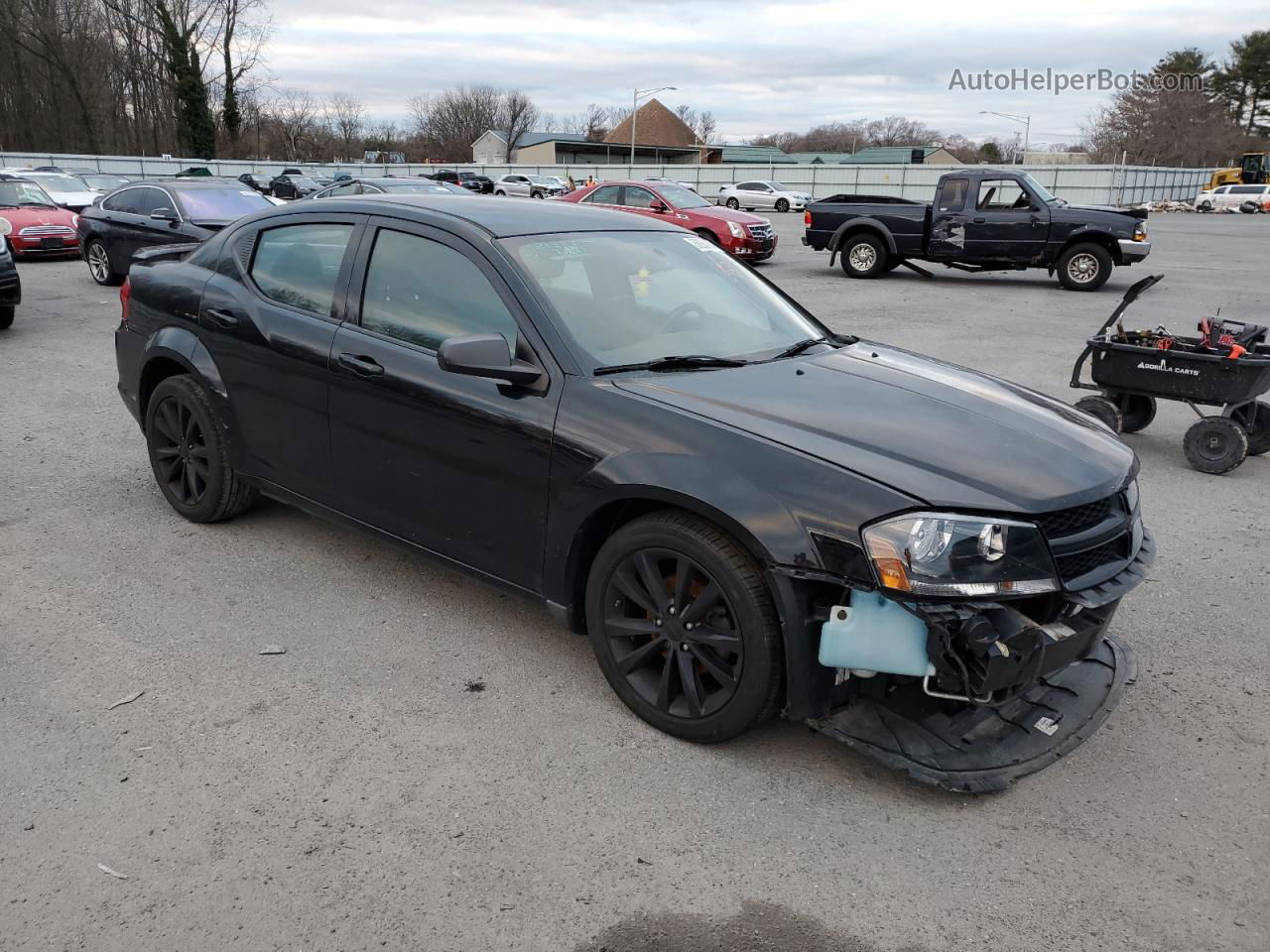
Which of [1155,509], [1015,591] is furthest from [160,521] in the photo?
[1155,509]

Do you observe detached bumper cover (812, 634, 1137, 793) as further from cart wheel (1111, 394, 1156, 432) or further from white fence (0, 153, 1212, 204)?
white fence (0, 153, 1212, 204)

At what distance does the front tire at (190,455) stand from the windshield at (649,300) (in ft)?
6.72

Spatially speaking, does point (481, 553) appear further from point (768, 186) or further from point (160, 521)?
point (768, 186)

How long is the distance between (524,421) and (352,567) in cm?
169

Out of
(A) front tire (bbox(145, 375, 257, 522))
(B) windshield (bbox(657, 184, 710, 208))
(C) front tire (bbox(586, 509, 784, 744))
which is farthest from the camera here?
(B) windshield (bbox(657, 184, 710, 208))

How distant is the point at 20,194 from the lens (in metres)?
18.7

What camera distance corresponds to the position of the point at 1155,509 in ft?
19.3

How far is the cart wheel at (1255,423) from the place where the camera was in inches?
274

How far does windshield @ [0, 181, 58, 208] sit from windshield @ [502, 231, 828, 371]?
18704 mm

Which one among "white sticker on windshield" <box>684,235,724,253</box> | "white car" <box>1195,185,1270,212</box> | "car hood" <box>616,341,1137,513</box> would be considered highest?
"white car" <box>1195,185,1270,212</box>

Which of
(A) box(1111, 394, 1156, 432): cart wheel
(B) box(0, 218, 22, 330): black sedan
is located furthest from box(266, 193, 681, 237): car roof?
(B) box(0, 218, 22, 330): black sedan

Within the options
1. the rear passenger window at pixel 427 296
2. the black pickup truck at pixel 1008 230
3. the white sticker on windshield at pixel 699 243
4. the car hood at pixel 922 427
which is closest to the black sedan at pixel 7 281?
the rear passenger window at pixel 427 296

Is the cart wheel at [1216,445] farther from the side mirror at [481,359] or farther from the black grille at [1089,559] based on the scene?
the side mirror at [481,359]

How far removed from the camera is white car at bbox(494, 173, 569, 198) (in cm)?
4656
